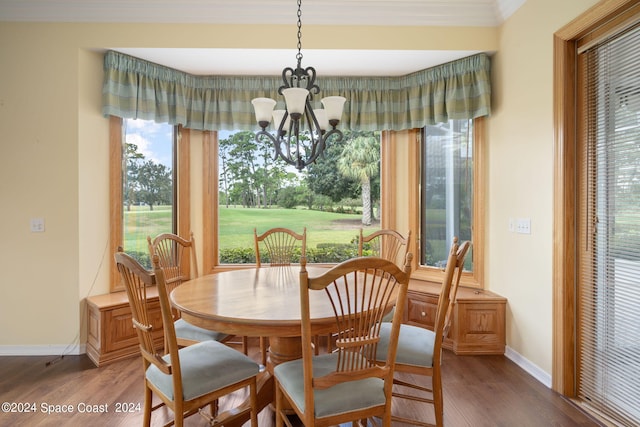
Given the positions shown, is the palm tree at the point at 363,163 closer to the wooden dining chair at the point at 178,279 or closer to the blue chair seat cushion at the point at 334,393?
the wooden dining chair at the point at 178,279

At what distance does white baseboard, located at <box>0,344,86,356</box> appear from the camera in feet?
9.52

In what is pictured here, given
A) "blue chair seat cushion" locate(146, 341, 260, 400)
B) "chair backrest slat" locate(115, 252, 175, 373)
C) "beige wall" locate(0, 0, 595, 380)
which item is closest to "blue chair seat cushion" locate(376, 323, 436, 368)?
"blue chair seat cushion" locate(146, 341, 260, 400)

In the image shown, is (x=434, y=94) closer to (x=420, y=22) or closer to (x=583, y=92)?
(x=420, y=22)

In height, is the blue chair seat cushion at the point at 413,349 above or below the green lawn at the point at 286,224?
below

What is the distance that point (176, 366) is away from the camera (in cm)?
151

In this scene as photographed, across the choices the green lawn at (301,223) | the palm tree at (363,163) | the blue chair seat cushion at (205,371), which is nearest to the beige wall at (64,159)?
the palm tree at (363,163)

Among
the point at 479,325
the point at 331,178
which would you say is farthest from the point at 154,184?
the point at 479,325

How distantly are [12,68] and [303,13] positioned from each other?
2.42 m

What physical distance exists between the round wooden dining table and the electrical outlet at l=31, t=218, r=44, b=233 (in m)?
1.57

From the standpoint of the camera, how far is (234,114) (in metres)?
3.53

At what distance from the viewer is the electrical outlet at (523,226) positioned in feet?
8.82

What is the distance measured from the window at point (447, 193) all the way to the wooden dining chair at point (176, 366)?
7.68 feet

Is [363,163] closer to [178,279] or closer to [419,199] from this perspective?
[419,199]

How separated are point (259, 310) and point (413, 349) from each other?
870mm
